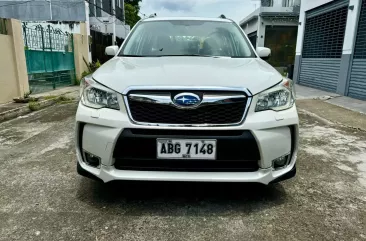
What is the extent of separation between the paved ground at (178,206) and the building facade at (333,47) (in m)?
5.69

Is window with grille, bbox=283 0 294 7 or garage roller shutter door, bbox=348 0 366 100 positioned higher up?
window with grille, bbox=283 0 294 7

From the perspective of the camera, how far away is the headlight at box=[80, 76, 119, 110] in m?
2.09

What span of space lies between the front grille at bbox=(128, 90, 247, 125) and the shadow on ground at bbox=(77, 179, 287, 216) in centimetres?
60

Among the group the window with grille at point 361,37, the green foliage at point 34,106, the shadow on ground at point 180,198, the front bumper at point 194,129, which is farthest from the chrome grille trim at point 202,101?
the window with grille at point 361,37

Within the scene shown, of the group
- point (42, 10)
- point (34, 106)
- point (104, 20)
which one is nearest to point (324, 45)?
point (34, 106)

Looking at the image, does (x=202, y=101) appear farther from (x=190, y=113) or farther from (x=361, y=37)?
(x=361, y=37)

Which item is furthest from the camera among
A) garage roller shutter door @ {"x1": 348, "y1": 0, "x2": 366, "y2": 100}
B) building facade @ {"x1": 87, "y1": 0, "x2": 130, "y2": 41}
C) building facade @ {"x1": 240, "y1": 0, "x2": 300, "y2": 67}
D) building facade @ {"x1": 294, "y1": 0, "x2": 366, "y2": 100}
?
building facade @ {"x1": 87, "y1": 0, "x2": 130, "y2": 41}

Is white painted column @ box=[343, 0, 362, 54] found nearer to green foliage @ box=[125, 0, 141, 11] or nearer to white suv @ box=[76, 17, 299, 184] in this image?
white suv @ box=[76, 17, 299, 184]

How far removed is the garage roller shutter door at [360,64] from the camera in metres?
7.61

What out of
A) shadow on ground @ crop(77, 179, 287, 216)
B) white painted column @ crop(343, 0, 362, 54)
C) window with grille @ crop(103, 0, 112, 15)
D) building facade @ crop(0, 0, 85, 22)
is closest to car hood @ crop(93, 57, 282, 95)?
shadow on ground @ crop(77, 179, 287, 216)

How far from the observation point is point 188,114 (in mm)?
2006

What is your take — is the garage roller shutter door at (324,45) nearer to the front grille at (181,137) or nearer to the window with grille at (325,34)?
the window with grille at (325,34)

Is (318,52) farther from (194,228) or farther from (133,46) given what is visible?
(194,228)

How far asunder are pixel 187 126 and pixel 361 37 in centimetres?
768
